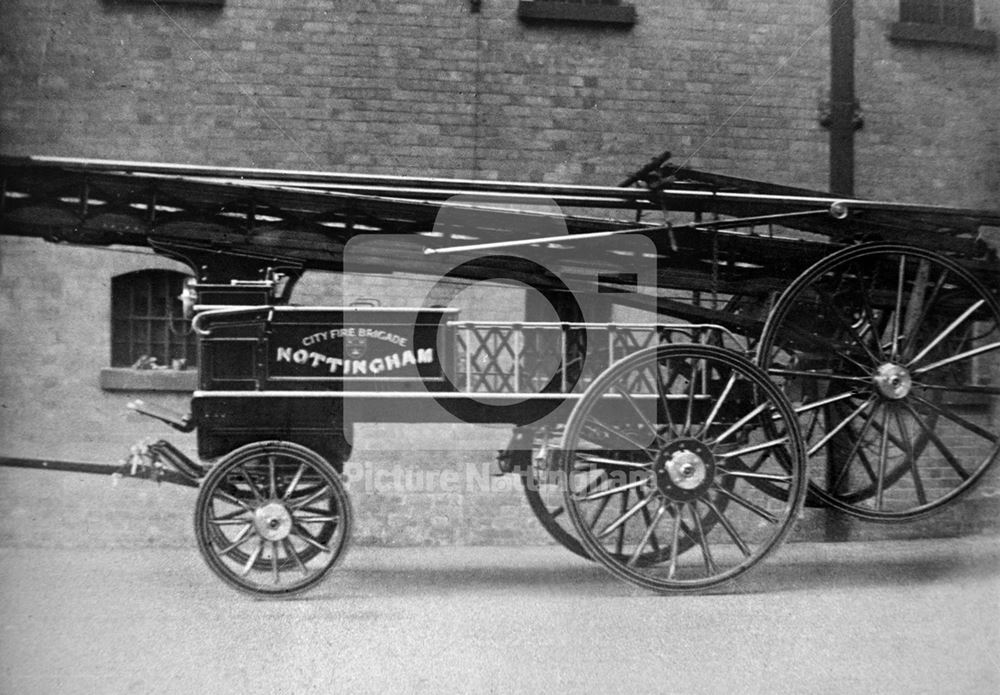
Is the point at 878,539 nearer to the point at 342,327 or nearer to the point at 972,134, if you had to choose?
the point at 972,134

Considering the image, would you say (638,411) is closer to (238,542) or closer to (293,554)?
(293,554)

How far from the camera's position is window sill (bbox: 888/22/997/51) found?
10.2 feet

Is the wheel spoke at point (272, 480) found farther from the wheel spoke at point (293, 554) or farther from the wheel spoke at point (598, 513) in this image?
the wheel spoke at point (598, 513)

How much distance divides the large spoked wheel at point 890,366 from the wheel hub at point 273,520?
68.8 inches

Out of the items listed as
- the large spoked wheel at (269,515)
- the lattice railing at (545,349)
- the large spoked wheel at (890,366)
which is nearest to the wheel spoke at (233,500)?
the large spoked wheel at (269,515)

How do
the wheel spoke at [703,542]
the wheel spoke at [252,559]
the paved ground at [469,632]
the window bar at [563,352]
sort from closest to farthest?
the paved ground at [469,632] < the wheel spoke at [252,559] < the wheel spoke at [703,542] < the window bar at [563,352]

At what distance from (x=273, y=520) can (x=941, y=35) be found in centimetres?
292

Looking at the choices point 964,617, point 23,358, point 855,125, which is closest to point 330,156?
point 23,358

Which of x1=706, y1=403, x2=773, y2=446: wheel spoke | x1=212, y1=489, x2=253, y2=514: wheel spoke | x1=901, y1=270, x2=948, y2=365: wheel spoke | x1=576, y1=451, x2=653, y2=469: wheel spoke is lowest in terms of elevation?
x1=212, y1=489, x2=253, y2=514: wheel spoke

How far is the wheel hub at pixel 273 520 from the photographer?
9.63ft

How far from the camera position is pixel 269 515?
2.95 meters

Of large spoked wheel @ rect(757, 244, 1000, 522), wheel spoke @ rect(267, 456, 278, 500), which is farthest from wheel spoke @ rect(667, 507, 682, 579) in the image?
wheel spoke @ rect(267, 456, 278, 500)

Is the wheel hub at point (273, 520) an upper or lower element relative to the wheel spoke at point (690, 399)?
lower

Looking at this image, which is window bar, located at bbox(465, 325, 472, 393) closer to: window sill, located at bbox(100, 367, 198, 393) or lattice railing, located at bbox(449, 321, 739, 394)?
lattice railing, located at bbox(449, 321, 739, 394)
